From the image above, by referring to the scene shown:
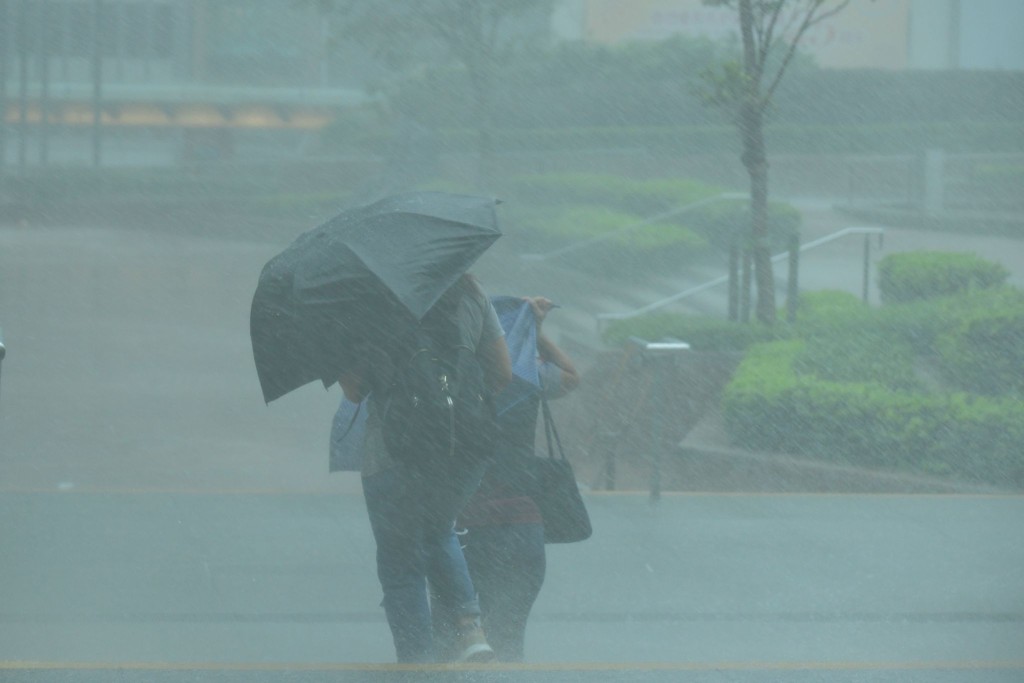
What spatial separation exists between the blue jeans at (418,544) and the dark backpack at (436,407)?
71 millimetres

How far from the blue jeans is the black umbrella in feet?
1.17

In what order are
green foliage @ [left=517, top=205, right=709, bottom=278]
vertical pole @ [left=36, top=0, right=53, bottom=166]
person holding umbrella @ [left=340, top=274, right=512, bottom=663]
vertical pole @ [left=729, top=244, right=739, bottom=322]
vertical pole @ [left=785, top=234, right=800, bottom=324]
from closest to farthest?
person holding umbrella @ [left=340, top=274, right=512, bottom=663], vertical pole @ [left=785, top=234, right=800, bottom=324], vertical pole @ [left=729, top=244, right=739, bottom=322], green foliage @ [left=517, top=205, right=709, bottom=278], vertical pole @ [left=36, top=0, right=53, bottom=166]

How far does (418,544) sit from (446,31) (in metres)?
17.9

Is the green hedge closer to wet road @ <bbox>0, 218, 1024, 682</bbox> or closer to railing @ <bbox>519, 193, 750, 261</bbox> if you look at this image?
wet road @ <bbox>0, 218, 1024, 682</bbox>

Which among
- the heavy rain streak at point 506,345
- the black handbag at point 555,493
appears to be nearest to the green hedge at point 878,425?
the heavy rain streak at point 506,345

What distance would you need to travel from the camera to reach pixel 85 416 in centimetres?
1047

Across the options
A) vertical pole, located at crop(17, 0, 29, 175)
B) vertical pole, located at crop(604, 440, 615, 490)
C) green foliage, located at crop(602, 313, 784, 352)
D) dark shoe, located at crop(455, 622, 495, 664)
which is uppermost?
vertical pole, located at crop(17, 0, 29, 175)

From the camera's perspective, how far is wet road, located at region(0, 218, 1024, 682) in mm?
4516

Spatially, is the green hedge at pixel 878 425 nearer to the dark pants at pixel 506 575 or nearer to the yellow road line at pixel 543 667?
the yellow road line at pixel 543 667

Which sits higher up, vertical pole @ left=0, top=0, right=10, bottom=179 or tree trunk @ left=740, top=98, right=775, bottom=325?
vertical pole @ left=0, top=0, right=10, bottom=179

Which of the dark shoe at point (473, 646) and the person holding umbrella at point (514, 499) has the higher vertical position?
the person holding umbrella at point (514, 499)

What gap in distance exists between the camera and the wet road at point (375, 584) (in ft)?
14.8

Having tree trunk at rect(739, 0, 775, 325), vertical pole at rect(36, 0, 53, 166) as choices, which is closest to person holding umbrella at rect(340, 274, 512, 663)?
tree trunk at rect(739, 0, 775, 325)

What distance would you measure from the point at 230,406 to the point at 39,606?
239 inches
